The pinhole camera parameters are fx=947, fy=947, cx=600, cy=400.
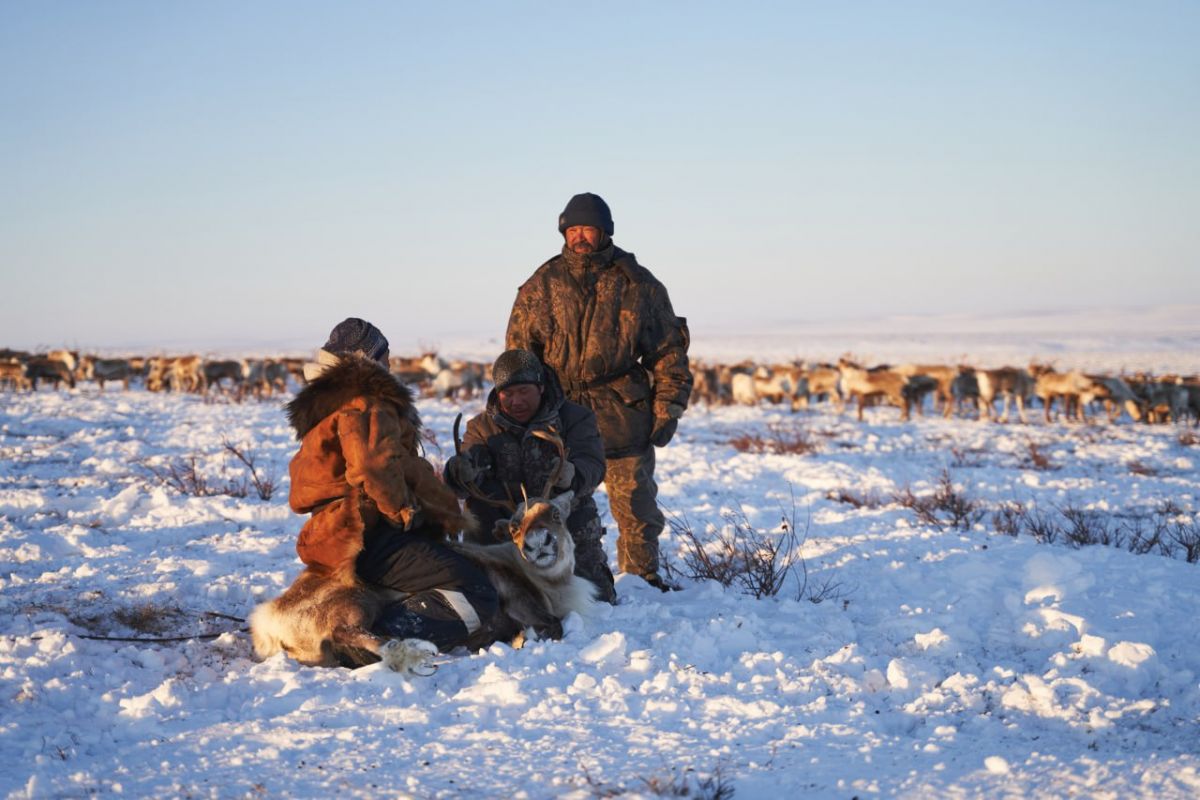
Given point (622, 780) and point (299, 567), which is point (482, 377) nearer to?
point (299, 567)

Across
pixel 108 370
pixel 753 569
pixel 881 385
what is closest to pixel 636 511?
Answer: pixel 753 569

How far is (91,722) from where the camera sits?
11.2ft

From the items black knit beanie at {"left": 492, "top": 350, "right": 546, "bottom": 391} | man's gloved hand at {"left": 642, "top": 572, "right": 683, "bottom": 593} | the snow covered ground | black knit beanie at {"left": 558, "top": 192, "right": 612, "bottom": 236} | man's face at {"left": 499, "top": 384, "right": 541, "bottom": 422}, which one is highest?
black knit beanie at {"left": 558, "top": 192, "right": 612, "bottom": 236}

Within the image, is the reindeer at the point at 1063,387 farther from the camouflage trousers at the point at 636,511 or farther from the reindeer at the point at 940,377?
the camouflage trousers at the point at 636,511

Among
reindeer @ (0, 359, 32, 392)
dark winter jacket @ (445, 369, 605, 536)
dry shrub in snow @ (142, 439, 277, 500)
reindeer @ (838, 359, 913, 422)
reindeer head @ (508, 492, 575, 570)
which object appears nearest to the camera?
reindeer head @ (508, 492, 575, 570)

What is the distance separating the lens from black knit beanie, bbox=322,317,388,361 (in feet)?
13.9

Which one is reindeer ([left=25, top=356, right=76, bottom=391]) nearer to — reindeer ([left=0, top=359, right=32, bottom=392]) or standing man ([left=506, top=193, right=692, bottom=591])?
reindeer ([left=0, top=359, right=32, bottom=392])

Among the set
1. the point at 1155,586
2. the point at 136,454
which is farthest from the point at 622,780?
the point at 136,454

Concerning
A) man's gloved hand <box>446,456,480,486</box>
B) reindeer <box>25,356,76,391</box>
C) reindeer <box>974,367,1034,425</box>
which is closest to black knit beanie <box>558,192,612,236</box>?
man's gloved hand <box>446,456,480,486</box>

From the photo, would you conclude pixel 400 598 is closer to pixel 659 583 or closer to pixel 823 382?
pixel 659 583

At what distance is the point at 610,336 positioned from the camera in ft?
18.5

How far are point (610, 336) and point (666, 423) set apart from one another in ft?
2.05

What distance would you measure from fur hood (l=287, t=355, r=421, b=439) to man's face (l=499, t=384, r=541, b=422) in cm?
96

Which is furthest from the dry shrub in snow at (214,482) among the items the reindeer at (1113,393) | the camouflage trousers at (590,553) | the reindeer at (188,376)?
the reindeer at (1113,393)
